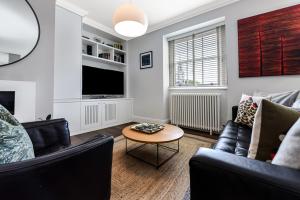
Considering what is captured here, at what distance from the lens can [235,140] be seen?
1.44 meters

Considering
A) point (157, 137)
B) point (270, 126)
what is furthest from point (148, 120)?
point (270, 126)

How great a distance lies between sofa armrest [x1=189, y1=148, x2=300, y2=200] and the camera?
47 centimetres

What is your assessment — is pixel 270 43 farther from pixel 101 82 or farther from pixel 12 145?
pixel 101 82

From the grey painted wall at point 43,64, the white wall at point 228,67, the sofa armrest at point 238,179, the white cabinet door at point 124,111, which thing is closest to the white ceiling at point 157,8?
the white wall at point 228,67

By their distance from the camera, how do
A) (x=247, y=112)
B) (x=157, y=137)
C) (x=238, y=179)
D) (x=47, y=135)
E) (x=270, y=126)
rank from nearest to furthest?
1. (x=238, y=179)
2. (x=270, y=126)
3. (x=47, y=135)
4. (x=157, y=137)
5. (x=247, y=112)

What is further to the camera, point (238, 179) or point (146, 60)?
point (146, 60)

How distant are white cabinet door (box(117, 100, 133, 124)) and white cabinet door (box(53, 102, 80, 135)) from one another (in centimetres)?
102

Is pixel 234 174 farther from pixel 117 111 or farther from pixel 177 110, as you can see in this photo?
pixel 117 111

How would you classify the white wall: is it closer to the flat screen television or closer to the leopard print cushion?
the flat screen television

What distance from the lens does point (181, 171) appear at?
1566mm

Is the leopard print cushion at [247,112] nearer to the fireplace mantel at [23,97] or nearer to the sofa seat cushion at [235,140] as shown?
the sofa seat cushion at [235,140]

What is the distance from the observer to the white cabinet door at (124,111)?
372cm

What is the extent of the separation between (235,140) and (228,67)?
1.61 m

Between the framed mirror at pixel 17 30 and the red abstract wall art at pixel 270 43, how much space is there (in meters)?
3.14
